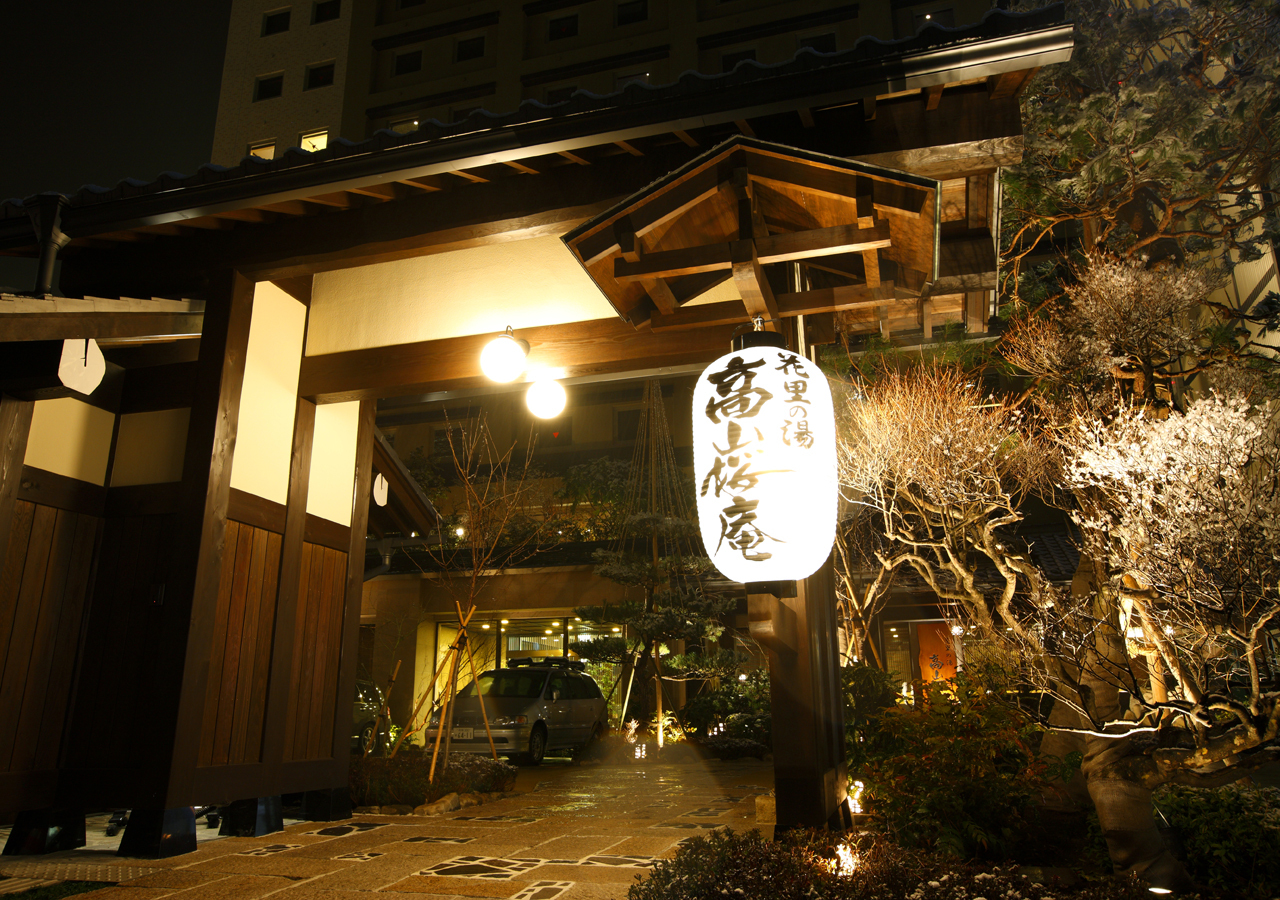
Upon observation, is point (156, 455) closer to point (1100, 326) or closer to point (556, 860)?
point (556, 860)

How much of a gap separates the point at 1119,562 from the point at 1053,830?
234cm

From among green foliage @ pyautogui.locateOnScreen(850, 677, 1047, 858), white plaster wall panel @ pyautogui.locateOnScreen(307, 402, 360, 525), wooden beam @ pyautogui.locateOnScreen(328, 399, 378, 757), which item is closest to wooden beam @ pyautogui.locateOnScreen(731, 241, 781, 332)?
green foliage @ pyautogui.locateOnScreen(850, 677, 1047, 858)

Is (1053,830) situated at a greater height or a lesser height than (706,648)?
lesser

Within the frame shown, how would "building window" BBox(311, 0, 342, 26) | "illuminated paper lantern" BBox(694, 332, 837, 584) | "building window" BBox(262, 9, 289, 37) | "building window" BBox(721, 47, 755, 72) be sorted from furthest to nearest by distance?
"building window" BBox(262, 9, 289, 37), "building window" BBox(311, 0, 342, 26), "building window" BBox(721, 47, 755, 72), "illuminated paper lantern" BBox(694, 332, 837, 584)

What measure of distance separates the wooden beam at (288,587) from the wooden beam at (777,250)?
402cm

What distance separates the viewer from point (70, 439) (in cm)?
652

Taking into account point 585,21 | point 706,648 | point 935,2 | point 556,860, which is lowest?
point 556,860

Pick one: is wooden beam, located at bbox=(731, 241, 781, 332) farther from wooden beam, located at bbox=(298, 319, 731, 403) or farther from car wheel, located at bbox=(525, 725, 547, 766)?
car wheel, located at bbox=(525, 725, 547, 766)

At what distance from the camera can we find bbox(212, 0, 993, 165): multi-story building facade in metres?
25.9

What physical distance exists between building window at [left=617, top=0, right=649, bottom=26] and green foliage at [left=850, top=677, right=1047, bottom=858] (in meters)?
26.8

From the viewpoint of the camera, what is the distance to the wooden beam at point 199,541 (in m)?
5.82

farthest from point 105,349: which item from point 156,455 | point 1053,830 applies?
point 1053,830

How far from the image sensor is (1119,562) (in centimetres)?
693

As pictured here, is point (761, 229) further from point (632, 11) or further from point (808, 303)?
point (632, 11)
